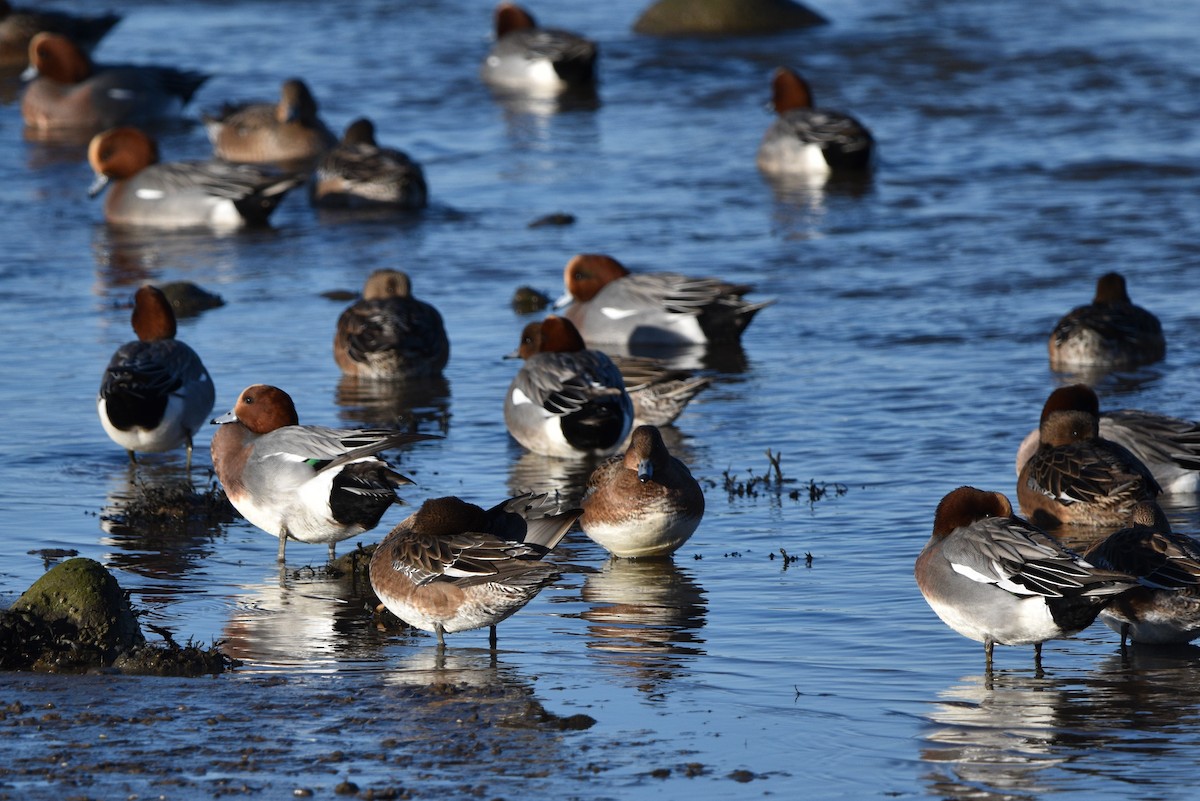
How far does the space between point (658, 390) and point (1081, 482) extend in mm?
3103

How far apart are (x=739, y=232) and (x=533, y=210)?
2.27 meters

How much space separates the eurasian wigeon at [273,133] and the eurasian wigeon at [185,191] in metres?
3.08

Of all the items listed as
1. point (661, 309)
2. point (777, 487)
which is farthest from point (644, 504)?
point (661, 309)

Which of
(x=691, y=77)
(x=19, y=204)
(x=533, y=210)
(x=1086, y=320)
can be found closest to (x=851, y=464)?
(x=1086, y=320)

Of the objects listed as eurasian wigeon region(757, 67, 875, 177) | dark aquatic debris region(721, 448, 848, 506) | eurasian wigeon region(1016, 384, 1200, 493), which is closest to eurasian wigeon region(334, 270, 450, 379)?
dark aquatic debris region(721, 448, 848, 506)

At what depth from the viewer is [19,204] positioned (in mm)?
19438

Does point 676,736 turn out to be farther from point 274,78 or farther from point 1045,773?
point 274,78

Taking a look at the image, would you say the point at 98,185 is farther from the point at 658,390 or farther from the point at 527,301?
the point at 658,390

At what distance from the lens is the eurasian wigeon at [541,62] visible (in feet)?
86.0

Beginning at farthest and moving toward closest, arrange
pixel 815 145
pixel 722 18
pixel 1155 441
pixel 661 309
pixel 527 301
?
pixel 722 18
pixel 815 145
pixel 527 301
pixel 661 309
pixel 1155 441

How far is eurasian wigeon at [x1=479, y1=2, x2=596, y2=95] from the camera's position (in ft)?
86.0

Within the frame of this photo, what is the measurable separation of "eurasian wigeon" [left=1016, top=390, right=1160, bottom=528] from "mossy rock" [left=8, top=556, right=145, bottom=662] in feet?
15.6

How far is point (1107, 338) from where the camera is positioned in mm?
12844

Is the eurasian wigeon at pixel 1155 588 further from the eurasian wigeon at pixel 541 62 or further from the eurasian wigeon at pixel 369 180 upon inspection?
the eurasian wigeon at pixel 541 62
